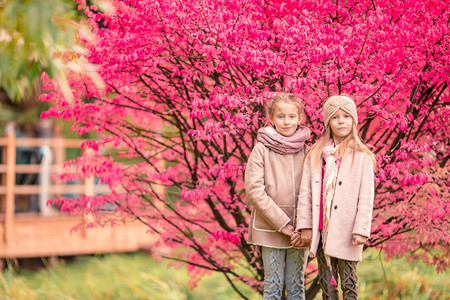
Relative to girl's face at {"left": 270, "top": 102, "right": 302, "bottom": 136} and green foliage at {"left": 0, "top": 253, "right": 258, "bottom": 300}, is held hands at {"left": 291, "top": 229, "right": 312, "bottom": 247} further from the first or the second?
green foliage at {"left": 0, "top": 253, "right": 258, "bottom": 300}

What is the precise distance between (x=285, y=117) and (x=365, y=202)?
664mm

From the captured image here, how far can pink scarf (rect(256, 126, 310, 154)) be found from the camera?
11.2ft

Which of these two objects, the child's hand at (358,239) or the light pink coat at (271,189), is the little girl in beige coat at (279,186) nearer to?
the light pink coat at (271,189)

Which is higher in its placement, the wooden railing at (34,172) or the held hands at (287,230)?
the held hands at (287,230)

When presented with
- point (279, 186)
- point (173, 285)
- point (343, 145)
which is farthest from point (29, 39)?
point (173, 285)

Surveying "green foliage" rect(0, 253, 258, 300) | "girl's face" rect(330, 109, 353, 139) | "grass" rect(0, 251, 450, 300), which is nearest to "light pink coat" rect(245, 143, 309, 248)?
"girl's face" rect(330, 109, 353, 139)

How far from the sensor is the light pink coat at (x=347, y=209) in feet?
10.3

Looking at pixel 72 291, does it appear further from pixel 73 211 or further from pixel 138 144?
pixel 138 144

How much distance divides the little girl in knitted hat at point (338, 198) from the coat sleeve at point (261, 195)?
11cm

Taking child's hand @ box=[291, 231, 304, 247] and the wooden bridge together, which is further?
the wooden bridge

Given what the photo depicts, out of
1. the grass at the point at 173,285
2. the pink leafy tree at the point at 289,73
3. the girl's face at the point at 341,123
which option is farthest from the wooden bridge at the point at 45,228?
the girl's face at the point at 341,123

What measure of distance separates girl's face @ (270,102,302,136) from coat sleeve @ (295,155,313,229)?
231 mm

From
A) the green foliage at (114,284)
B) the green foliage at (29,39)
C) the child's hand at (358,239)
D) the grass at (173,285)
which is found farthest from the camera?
the green foliage at (114,284)

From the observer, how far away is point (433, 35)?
3.69 meters
